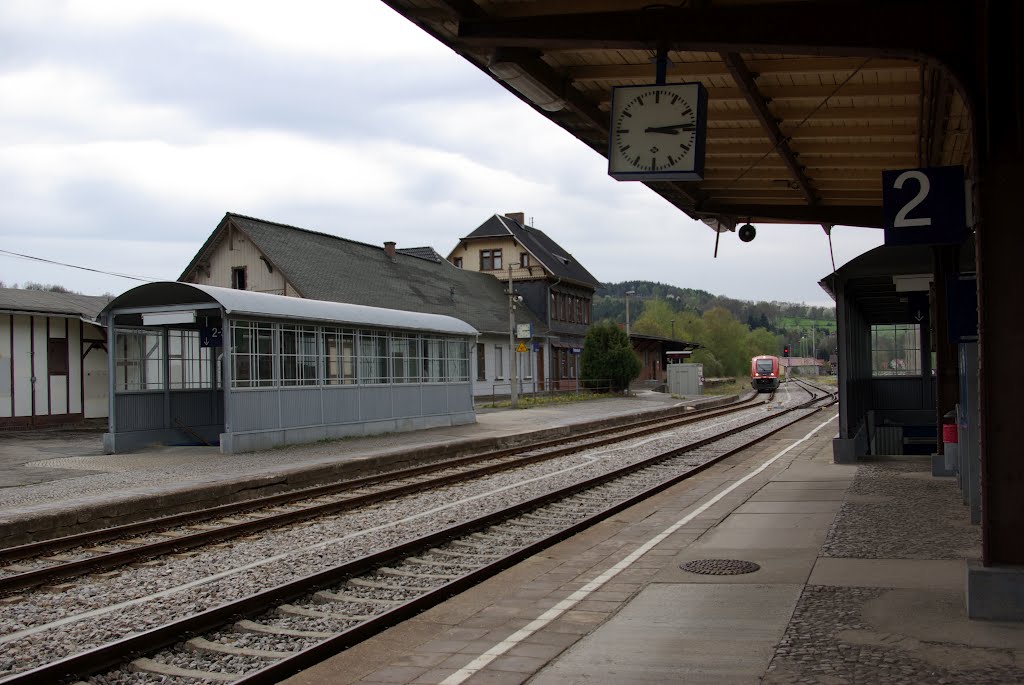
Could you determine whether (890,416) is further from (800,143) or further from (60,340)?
(60,340)

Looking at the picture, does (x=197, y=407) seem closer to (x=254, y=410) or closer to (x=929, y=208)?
(x=254, y=410)

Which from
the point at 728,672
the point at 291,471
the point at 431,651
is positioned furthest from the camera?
the point at 291,471

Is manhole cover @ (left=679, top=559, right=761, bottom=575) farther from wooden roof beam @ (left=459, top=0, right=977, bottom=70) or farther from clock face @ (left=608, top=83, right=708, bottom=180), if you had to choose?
wooden roof beam @ (left=459, top=0, right=977, bottom=70)

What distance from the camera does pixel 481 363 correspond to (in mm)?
45969

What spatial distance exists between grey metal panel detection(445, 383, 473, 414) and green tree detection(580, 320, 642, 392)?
21.0 metres

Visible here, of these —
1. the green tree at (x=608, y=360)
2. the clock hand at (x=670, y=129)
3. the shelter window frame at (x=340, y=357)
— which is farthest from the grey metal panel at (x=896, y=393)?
the green tree at (x=608, y=360)

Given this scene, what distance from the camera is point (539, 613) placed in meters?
6.44

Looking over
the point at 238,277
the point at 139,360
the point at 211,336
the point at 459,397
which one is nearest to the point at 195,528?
the point at 139,360

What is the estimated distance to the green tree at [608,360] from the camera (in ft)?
160

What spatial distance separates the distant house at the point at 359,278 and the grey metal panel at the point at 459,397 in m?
10.2

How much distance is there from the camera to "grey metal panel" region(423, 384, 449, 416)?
25812mm

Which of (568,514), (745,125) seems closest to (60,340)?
(568,514)

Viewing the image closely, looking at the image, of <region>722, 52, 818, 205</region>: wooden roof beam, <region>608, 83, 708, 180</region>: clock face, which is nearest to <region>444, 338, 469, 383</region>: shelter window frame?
<region>722, 52, 818, 205</region>: wooden roof beam

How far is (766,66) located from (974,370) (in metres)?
3.20
